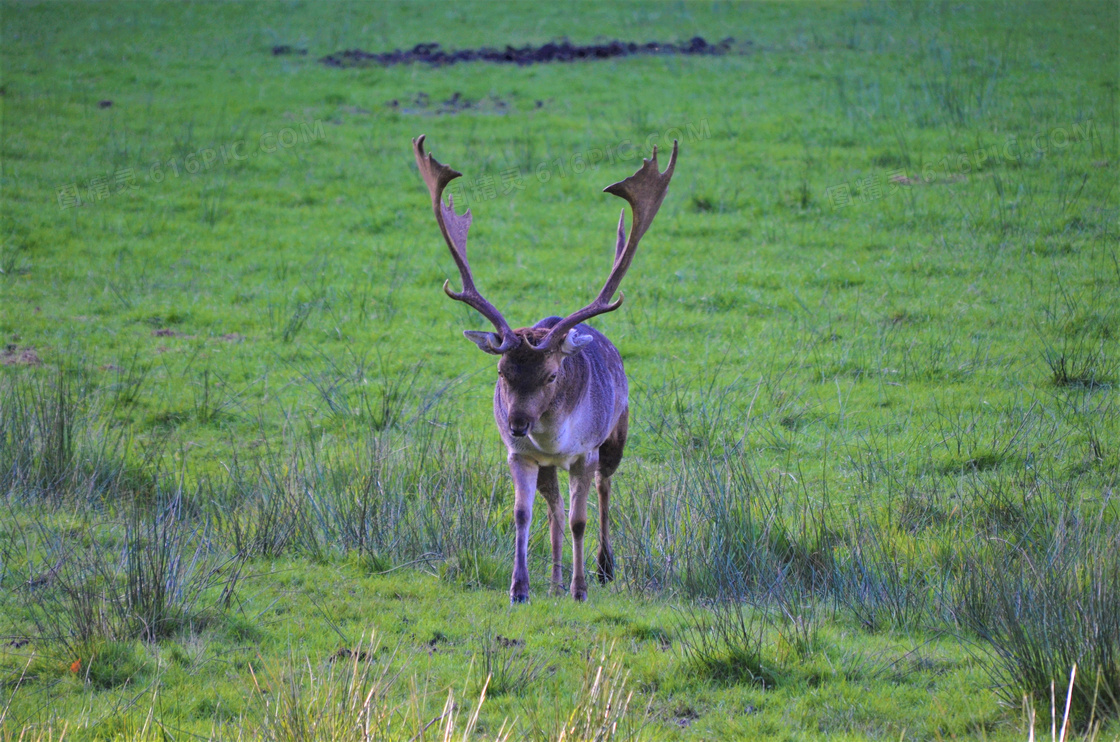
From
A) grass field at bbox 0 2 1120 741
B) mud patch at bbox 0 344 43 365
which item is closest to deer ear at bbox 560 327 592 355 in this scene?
grass field at bbox 0 2 1120 741

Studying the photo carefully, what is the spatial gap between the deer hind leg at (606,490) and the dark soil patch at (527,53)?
17.2 meters

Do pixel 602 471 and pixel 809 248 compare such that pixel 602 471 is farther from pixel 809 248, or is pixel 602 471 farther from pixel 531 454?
pixel 809 248

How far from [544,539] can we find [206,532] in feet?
7.63

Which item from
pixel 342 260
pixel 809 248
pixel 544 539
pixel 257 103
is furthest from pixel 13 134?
pixel 544 539

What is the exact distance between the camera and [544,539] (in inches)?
301

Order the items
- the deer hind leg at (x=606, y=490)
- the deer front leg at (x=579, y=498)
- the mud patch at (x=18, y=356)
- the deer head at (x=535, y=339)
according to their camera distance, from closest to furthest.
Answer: the deer head at (x=535, y=339), the deer front leg at (x=579, y=498), the deer hind leg at (x=606, y=490), the mud patch at (x=18, y=356)

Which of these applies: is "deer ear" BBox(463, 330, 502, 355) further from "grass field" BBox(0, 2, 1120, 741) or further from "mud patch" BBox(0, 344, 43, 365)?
"mud patch" BBox(0, 344, 43, 365)

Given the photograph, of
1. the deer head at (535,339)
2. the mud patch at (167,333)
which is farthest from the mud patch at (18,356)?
the deer head at (535,339)

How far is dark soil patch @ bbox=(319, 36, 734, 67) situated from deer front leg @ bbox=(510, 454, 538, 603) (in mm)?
17888

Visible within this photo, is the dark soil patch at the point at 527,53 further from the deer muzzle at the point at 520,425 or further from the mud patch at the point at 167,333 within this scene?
the deer muzzle at the point at 520,425

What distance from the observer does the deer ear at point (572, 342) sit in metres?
6.16

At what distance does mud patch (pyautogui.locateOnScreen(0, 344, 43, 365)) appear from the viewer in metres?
11.3

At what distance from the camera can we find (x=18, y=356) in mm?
11438

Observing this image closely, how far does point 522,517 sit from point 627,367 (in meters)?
4.90
